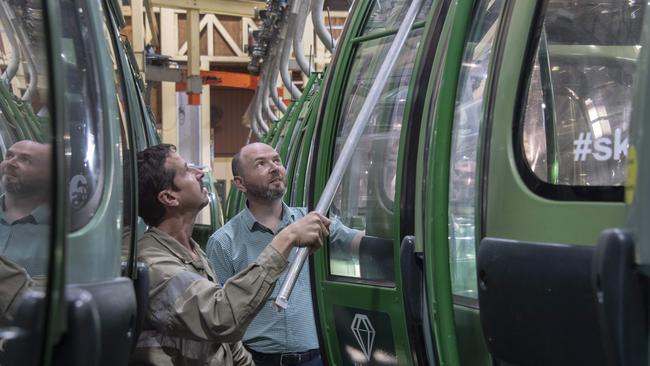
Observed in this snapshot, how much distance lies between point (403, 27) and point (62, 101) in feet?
5.90

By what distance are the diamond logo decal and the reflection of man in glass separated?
1.88m

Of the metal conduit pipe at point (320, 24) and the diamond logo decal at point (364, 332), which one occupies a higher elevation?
the metal conduit pipe at point (320, 24)

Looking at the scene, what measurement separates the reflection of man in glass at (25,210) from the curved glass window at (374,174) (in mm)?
1778

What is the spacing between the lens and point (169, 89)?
16.3m

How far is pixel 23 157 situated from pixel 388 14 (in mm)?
2287

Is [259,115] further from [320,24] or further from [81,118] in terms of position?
[81,118]

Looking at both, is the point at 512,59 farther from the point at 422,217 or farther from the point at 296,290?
the point at 296,290

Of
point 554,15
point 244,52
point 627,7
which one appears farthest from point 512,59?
point 244,52

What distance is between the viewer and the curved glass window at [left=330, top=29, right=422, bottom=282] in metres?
3.94

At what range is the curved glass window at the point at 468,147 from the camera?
3.30m

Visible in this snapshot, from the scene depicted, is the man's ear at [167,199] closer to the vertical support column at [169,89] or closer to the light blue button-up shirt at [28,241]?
the light blue button-up shirt at [28,241]

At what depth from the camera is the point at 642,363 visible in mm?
2092

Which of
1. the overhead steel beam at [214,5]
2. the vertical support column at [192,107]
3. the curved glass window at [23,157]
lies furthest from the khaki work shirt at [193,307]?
the vertical support column at [192,107]

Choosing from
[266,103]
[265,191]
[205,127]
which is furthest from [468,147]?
[205,127]
